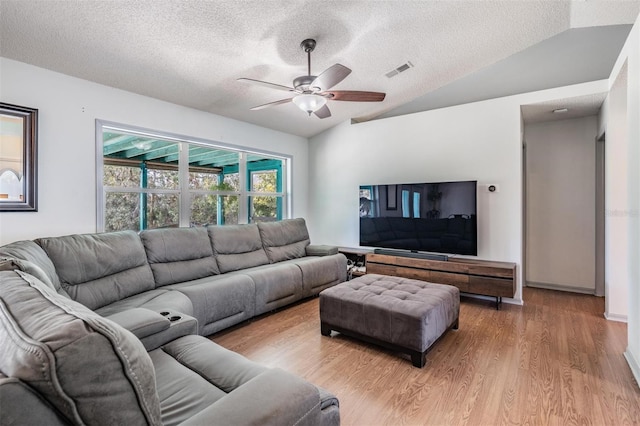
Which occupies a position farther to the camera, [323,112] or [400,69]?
[400,69]

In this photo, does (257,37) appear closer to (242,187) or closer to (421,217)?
(242,187)

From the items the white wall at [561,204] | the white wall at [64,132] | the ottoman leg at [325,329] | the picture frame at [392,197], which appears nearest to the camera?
the white wall at [64,132]

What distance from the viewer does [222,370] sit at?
146 cm

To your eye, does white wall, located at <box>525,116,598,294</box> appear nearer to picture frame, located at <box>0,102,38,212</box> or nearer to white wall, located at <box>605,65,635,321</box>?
white wall, located at <box>605,65,635,321</box>

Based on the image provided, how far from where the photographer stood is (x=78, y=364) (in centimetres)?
65

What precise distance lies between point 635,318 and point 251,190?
14.5 ft

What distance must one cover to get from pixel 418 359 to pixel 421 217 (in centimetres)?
219

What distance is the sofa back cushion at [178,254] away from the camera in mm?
3076

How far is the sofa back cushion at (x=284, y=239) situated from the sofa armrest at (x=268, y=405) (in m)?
3.15

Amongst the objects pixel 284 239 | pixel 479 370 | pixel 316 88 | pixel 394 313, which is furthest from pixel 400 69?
pixel 479 370

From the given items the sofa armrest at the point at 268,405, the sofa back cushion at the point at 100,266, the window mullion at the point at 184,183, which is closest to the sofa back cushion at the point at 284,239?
the window mullion at the point at 184,183

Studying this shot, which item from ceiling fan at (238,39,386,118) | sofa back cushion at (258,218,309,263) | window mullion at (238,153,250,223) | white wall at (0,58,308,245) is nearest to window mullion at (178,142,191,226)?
white wall at (0,58,308,245)

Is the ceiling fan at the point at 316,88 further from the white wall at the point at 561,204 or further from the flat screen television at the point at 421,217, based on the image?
the white wall at the point at 561,204

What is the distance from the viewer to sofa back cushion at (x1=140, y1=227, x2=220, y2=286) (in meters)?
3.08
